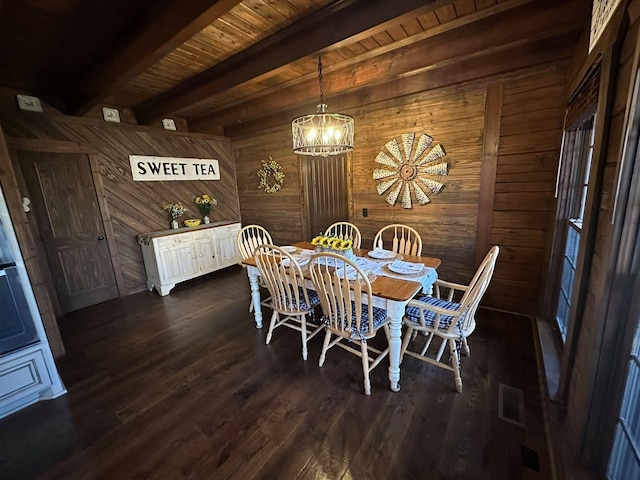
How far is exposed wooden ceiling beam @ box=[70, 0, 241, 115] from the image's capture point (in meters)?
1.53

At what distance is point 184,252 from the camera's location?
3961 mm

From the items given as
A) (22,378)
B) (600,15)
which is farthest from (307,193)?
(22,378)

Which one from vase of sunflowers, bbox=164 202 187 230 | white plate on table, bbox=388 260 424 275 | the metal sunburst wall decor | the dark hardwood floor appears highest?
the metal sunburst wall decor

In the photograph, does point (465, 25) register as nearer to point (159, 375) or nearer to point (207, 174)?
point (159, 375)

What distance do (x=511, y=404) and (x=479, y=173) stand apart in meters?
2.09

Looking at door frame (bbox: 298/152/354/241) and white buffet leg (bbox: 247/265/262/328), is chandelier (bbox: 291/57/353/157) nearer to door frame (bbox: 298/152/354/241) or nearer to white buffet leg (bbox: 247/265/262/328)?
white buffet leg (bbox: 247/265/262/328)

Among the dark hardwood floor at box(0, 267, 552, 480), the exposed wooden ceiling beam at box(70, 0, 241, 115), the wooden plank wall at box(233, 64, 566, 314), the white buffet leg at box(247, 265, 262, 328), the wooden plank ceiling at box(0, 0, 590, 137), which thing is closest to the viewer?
the dark hardwood floor at box(0, 267, 552, 480)

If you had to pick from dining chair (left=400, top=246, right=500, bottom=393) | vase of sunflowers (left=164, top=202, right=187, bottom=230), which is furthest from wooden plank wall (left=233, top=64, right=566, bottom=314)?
vase of sunflowers (left=164, top=202, right=187, bottom=230)

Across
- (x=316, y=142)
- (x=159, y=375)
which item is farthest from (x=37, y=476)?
(x=316, y=142)

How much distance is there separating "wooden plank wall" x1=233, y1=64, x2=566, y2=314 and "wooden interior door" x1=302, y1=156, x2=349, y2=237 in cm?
23

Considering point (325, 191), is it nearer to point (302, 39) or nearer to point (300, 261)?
point (300, 261)

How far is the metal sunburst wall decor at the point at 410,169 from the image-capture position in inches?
117

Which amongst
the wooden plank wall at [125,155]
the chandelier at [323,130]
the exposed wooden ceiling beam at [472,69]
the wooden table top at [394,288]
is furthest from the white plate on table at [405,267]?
the wooden plank wall at [125,155]

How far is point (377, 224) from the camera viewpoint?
11.6ft
